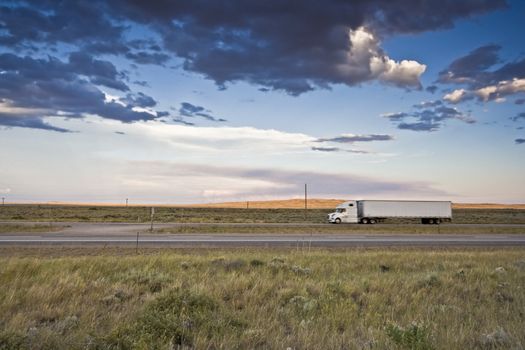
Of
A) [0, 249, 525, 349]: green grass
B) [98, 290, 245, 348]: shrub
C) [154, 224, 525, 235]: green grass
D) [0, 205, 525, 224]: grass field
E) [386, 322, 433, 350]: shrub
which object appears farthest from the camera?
[0, 205, 525, 224]: grass field

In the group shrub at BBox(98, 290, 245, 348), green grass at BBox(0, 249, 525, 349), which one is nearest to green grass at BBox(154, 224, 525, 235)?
green grass at BBox(0, 249, 525, 349)

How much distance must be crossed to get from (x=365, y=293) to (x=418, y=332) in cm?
350

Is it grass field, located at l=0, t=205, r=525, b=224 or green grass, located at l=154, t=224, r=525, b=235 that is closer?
green grass, located at l=154, t=224, r=525, b=235

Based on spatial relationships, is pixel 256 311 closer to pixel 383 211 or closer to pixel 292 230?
pixel 292 230

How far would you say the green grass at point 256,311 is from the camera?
5039 millimetres

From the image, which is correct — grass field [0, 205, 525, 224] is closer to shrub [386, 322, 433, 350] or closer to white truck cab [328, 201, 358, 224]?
white truck cab [328, 201, 358, 224]

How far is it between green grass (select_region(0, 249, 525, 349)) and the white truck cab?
42.8 metres

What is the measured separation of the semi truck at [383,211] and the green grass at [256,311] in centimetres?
4356

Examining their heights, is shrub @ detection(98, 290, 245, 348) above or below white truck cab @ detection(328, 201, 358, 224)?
below

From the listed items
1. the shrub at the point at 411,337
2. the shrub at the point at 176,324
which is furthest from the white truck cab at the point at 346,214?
the shrub at the point at 411,337

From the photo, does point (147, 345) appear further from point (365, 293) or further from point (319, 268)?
point (319, 268)

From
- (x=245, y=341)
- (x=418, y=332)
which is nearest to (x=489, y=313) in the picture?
(x=418, y=332)

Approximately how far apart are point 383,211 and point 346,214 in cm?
554

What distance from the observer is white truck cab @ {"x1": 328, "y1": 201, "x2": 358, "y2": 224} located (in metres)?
54.3
